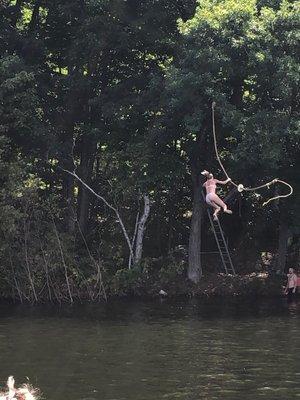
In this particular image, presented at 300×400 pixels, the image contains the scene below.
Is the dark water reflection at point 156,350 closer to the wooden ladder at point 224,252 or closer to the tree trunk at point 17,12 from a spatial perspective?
the wooden ladder at point 224,252

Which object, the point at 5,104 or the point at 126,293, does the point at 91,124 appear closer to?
the point at 5,104

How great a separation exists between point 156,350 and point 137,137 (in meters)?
12.6

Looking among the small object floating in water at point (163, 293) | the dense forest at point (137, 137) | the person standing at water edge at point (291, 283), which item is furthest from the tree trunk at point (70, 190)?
the person standing at water edge at point (291, 283)

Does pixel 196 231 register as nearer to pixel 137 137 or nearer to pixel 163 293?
pixel 163 293

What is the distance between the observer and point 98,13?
2972 cm

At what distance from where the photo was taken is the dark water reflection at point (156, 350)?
15.7 meters

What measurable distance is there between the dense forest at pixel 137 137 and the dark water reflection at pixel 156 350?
339cm

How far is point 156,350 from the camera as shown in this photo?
1959cm

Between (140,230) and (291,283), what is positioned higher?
(140,230)

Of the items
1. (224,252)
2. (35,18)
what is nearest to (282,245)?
(224,252)

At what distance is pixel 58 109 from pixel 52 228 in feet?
23.7

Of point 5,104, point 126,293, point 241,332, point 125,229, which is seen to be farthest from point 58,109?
point 241,332

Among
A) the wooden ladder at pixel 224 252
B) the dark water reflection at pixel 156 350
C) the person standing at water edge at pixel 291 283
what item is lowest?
the dark water reflection at pixel 156 350

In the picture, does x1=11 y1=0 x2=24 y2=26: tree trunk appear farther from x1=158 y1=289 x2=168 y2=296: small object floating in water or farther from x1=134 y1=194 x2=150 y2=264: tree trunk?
x1=158 y1=289 x2=168 y2=296: small object floating in water
